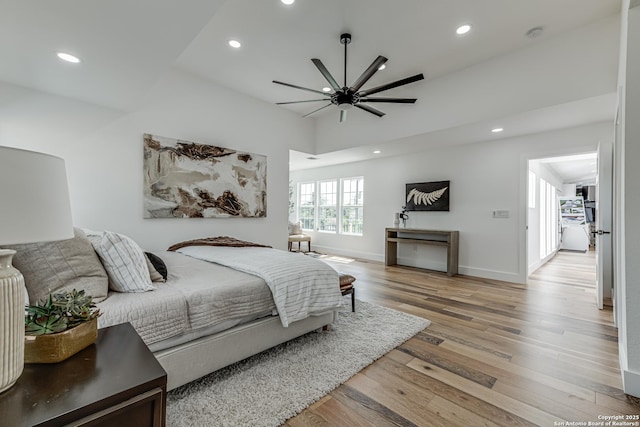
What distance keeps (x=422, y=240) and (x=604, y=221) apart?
8.09 ft

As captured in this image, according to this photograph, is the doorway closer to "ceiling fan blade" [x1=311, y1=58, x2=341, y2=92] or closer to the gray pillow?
"ceiling fan blade" [x1=311, y1=58, x2=341, y2=92]

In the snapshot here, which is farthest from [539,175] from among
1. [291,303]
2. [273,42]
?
[291,303]

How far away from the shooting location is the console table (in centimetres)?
497

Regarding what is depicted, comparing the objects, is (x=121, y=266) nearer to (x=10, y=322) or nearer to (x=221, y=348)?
(x=221, y=348)

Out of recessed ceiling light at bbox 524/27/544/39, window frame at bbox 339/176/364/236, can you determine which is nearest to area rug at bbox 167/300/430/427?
recessed ceiling light at bbox 524/27/544/39

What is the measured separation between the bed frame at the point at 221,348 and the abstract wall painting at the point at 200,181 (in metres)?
2.46

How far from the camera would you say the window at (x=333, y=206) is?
22.8ft

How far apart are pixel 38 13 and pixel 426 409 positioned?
3.16 meters

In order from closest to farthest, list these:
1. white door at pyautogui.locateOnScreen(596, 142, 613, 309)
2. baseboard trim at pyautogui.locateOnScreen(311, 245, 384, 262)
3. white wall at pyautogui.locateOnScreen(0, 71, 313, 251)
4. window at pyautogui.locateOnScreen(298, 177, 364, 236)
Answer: white wall at pyautogui.locateOnScreen(0, 71, 313, 251) → white door at pyautogui.locateOnScreen(596, 142, 613, 309) → baseboard trim at pyautogui.locateOnScreen(311, 245, 384, 262) → window at pyautogui.locateOnScreen(298, 177, 364, 236)

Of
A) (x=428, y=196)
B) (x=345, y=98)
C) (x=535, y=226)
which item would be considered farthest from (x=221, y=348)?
(x=535, y=226)

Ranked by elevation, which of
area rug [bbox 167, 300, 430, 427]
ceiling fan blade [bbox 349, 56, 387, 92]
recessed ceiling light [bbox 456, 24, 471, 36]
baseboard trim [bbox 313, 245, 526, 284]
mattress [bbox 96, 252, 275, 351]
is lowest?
area rug [bbox 167, 300, 430, 427]

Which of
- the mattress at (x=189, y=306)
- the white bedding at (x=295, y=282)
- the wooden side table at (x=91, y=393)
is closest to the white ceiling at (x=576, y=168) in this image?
the white bedding at (x=295, y=282)

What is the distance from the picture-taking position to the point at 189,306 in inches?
66.9

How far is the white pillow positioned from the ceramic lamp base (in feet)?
3.29
